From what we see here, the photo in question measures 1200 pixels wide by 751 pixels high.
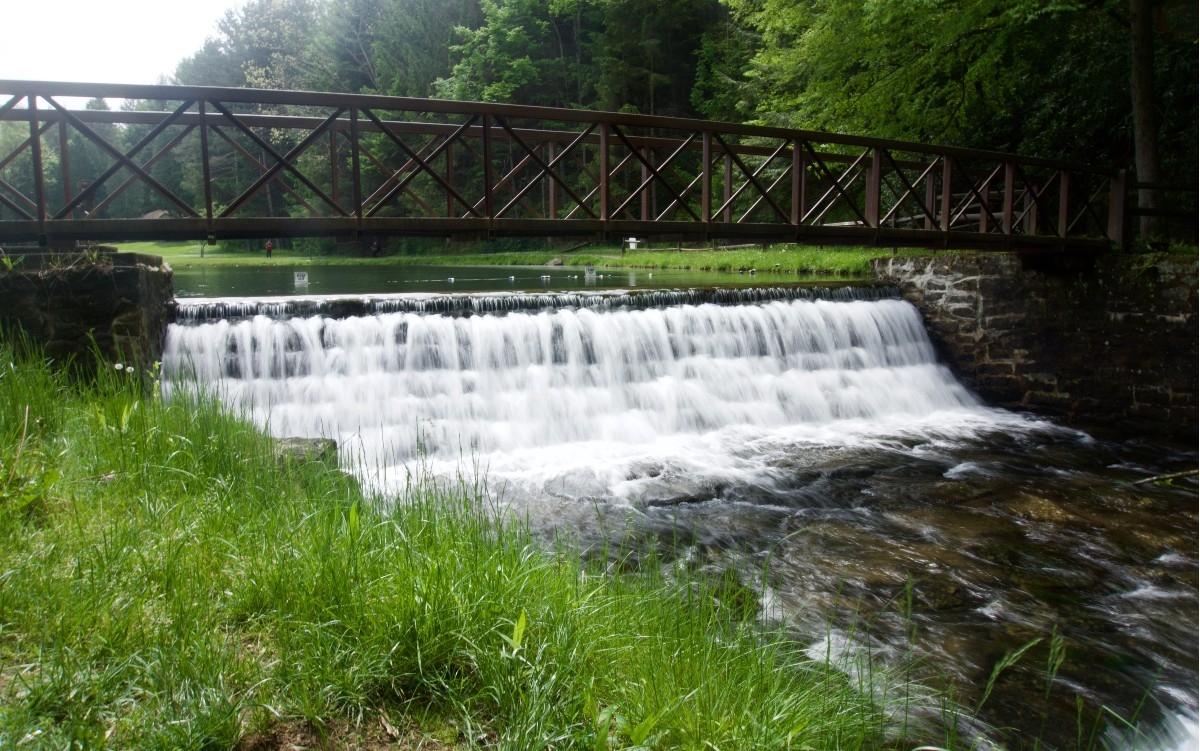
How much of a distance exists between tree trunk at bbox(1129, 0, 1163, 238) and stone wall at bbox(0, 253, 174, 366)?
15.1 m

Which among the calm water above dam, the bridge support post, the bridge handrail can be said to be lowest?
the calm water above dam

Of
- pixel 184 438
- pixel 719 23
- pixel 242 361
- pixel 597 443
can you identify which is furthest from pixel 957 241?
pixel 719 23

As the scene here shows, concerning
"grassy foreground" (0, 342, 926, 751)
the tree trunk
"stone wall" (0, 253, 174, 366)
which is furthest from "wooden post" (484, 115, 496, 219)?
the tree trunk

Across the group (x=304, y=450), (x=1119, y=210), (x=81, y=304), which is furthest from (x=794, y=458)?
(x=1119, y=210)

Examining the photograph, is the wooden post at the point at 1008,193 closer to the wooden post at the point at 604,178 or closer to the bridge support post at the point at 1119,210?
the bridge support post at the point at 1119,210

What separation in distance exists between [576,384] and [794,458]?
291 centimetres

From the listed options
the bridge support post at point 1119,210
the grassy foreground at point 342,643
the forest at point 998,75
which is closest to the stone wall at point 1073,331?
the bridge support post at point 1119,210

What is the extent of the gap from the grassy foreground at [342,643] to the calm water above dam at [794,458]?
1.06 m

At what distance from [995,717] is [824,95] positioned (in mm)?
17350

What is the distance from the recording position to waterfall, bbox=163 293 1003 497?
9461mm

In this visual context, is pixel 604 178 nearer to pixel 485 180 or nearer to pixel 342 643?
pixel 485 180

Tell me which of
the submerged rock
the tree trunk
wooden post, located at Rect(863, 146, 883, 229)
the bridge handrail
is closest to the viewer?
the submerged rock

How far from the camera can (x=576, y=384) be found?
1083cm

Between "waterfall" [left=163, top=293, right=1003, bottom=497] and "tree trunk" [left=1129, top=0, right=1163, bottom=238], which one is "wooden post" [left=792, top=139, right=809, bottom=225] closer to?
"waterfall" [left=163, top=293, right=1003, bottom=497]
